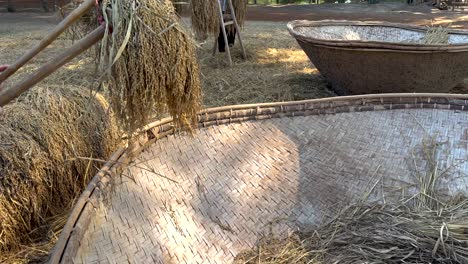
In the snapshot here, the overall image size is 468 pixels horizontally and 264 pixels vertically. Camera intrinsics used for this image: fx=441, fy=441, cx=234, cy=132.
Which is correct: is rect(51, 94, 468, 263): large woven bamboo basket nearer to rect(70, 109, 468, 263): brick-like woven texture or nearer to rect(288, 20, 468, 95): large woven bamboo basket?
rect(70, 109, 468, 263): brick-like woven texture

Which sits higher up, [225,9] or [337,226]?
[225,9]

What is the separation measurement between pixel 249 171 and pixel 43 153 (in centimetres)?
99

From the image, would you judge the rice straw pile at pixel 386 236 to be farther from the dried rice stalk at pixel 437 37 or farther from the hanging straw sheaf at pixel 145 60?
the dried rice stalk at pixel 437 37

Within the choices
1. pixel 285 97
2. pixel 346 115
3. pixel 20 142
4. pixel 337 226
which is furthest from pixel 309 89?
pixel 20 142

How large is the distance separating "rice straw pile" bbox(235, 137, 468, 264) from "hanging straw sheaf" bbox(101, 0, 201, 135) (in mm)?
871

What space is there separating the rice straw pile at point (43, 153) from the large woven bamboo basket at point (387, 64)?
6.60 ft

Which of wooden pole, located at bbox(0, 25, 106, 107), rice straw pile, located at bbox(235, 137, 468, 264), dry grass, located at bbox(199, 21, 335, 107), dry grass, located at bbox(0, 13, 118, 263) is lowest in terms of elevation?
rice straw pile, located at bbox(235, 137, 468, 264)

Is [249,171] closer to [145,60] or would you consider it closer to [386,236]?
[386,236]

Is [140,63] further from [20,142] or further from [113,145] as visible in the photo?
[113,145]

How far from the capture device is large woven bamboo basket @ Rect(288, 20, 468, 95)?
329 centimetres

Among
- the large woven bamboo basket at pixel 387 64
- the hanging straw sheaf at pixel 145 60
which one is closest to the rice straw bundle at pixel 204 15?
the large woven bamboo basket at pixel 387 64

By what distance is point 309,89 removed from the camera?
4211 millimetres

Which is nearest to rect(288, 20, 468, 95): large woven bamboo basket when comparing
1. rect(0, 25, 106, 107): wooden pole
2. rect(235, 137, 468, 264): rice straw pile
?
rect(235, 137, 468, 264): rice straw pile

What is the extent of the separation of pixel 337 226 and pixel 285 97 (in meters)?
1.98
